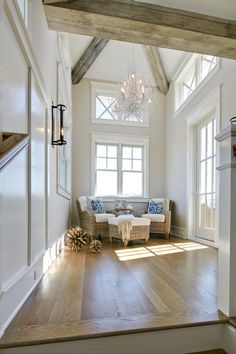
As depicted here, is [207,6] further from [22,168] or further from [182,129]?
[22,168]

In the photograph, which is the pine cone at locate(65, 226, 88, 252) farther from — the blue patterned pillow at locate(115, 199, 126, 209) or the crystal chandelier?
the crystal chandelier

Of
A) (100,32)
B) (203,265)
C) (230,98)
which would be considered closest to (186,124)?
(230,98)

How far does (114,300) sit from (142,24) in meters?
3.01

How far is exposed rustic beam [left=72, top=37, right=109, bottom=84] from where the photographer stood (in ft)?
17.9

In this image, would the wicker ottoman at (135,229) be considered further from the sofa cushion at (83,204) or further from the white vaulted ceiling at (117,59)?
the white vaulted ceiling at (117,59)

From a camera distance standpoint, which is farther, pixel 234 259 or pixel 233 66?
pixel 233 66

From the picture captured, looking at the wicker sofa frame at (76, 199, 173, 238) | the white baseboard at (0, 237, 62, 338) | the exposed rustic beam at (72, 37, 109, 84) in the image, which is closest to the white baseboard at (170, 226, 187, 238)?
the wicker sofa frame at (76, 199, 173, 238)

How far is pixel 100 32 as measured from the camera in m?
3.04

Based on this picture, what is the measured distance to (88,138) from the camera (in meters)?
6.15

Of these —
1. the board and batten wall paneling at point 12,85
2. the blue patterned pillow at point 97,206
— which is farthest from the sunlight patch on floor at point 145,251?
the board and batten wall paneling at point 12,85

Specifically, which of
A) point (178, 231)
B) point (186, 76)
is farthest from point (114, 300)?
point (186, 76)

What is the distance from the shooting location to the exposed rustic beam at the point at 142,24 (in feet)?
8.98

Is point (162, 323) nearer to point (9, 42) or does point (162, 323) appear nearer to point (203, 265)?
point (203, 265)

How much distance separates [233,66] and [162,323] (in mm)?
3631
